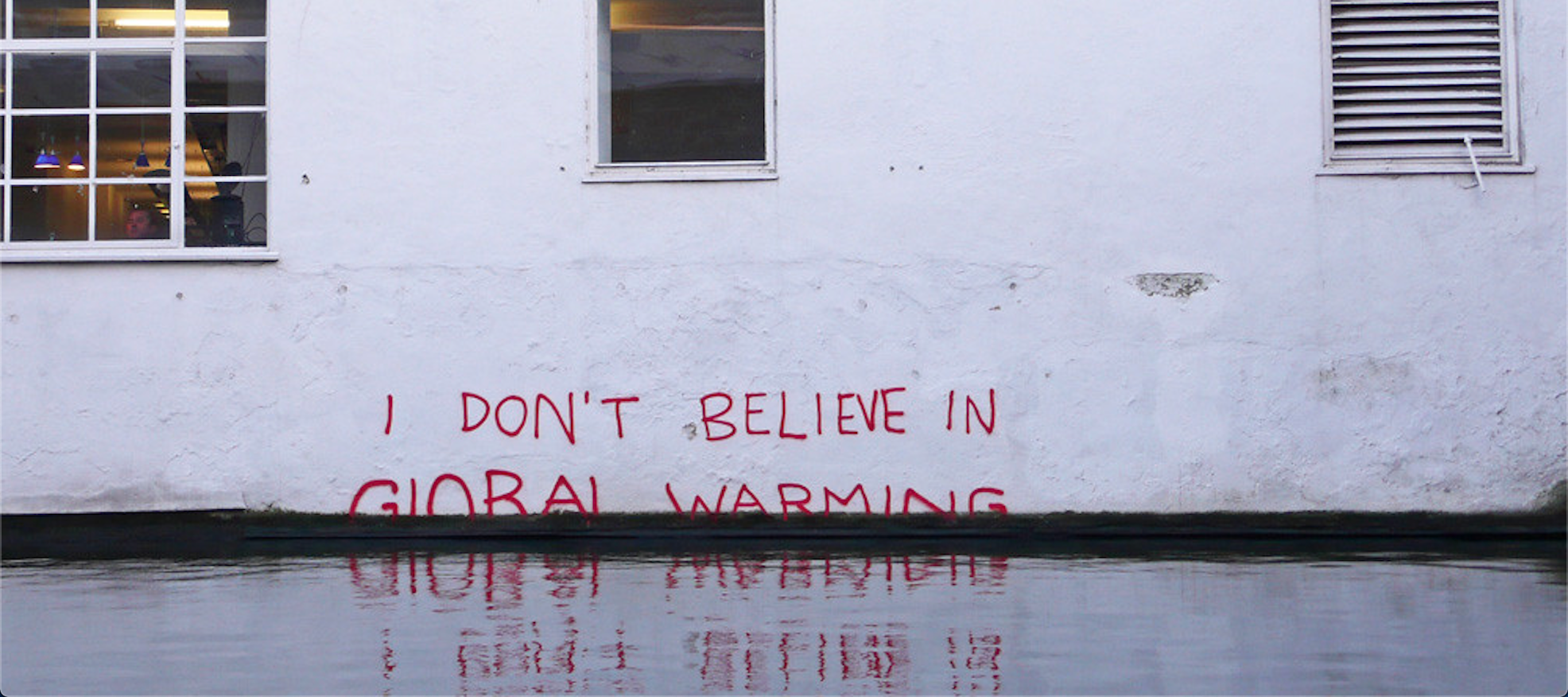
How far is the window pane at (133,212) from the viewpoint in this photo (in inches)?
411

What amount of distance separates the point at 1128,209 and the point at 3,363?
6.52m

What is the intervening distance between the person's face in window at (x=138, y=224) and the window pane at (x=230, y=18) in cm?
109

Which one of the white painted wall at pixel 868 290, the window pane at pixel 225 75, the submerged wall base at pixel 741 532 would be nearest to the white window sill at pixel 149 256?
the white painted wall at pixel 868 290

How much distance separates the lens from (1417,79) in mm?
10266

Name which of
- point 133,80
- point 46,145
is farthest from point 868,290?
point 46,145

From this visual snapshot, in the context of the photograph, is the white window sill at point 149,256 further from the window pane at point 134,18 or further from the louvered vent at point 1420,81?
the louvered vent at point 1420,81

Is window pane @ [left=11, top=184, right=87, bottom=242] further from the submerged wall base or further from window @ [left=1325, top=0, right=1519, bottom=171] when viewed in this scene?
window @ [left=1325, top=0, right=1519, bottom=171]

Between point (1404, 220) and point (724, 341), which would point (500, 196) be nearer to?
point (724, 341)

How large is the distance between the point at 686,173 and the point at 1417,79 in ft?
13.9

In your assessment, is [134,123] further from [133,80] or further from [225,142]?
[225,142]

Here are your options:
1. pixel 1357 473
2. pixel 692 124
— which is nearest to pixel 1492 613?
Answer: pixel 1357 473

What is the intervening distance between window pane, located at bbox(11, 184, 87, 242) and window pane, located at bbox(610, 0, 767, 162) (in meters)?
3.16

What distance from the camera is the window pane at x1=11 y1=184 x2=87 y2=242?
10.5 meters

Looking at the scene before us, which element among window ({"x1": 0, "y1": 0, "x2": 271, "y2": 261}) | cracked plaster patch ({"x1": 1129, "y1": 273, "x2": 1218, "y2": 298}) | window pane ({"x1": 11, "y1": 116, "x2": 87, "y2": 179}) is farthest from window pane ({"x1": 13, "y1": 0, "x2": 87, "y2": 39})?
cracked plaster patch ({"x1": 1129, "y1": 273, "x2": 1218, "y2": 298})
